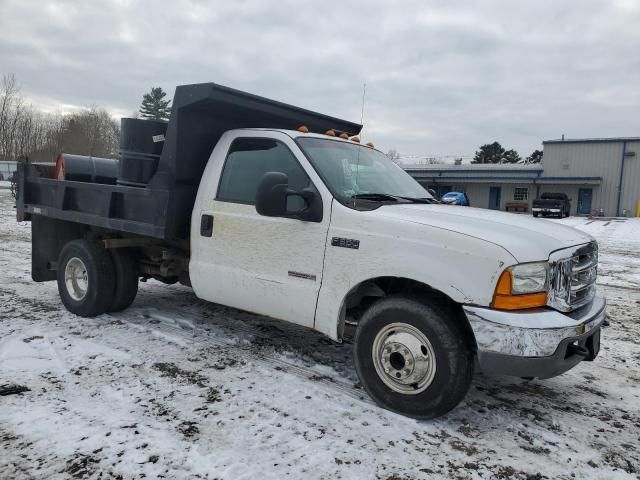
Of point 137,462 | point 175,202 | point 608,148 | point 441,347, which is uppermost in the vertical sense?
point 608,148

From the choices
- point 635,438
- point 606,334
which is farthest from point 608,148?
point 635,438

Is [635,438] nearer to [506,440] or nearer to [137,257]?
[506,440]

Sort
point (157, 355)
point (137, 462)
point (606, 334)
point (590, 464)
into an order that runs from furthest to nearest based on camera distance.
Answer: point (606, 334)
point (157, 355)
point (590, 464)
point (137, 462)

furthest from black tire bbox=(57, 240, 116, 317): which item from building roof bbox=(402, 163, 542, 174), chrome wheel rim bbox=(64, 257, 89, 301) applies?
building roof bbox=(402, 163, 542, 174)

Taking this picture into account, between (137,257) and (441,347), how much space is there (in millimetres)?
3796

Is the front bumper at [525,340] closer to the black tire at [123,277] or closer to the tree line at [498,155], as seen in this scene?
the black tire at [123,277]

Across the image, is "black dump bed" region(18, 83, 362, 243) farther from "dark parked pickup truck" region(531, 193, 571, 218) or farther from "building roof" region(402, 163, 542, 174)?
"building roof" region(402, 163, 542, 174)

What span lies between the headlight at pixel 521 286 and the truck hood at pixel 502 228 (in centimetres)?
6

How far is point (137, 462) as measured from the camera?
8.75 feet

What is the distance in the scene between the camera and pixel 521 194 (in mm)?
40125

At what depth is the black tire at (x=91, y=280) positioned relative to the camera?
205 inches

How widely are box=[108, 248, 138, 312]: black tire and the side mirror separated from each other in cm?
244

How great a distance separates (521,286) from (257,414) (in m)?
1.90

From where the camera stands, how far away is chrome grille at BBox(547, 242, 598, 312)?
10.1 ft
